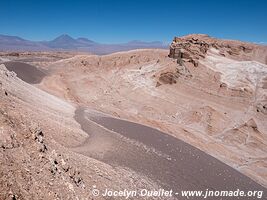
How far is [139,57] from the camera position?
30.0 metres

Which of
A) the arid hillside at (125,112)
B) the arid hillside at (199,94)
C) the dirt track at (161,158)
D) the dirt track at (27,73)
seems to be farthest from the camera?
the dirt track at (27,73)

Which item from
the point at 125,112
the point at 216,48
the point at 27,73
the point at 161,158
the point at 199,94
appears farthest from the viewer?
the point at 27,73

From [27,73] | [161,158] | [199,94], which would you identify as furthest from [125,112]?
[27,73]

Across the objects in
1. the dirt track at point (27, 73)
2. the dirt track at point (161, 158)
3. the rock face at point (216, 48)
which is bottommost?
the dirt track at point (161, 158)

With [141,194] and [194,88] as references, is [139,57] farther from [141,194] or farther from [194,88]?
[141,194]

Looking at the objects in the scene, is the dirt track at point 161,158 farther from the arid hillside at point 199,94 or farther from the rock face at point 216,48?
the rock face at point 216,48

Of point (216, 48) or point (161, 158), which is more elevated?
point (216, 48)

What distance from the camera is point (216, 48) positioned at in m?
23.2

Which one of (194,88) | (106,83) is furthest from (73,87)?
(194,88)

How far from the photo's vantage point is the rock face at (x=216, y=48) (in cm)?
2216

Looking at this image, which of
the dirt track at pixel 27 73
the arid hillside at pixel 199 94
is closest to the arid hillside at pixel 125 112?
the arid hillside at pixel 199 94

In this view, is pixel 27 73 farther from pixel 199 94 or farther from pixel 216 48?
pixel 216 48

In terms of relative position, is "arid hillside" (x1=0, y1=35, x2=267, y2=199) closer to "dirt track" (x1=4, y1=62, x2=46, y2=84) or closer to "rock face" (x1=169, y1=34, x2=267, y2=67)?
"rock face" (x1=169, y1=34, x2=267, y2=67)

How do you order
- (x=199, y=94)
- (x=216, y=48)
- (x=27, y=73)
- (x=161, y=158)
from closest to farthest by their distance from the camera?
(x=161, y=158), (x=199, y=94), (x=216, y=48), (x=27, y=73)
